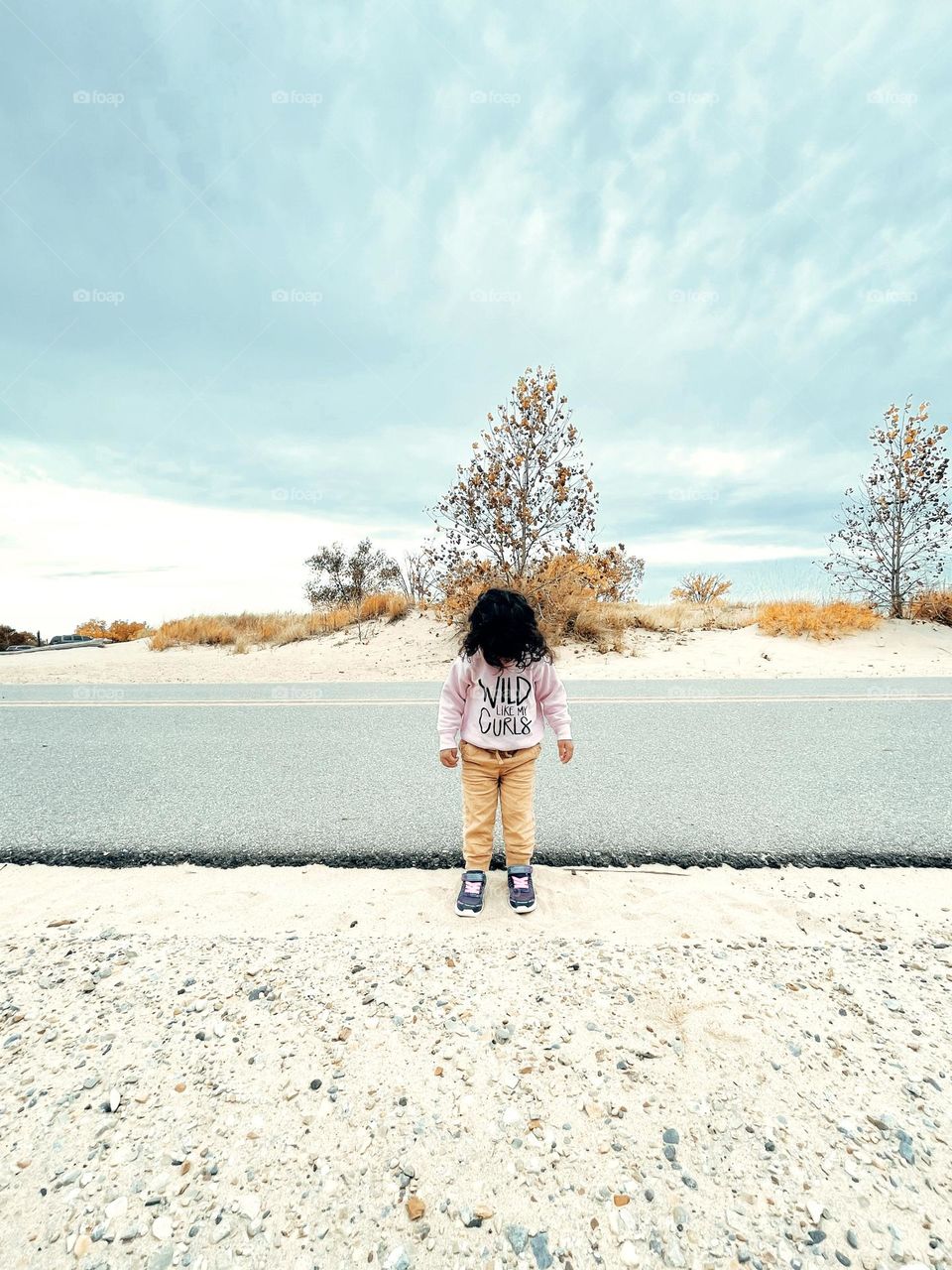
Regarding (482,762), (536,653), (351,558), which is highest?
(351,558)

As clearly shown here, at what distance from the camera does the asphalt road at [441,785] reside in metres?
3.38

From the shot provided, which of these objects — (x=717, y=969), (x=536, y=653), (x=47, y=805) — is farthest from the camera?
(x=47, y=805)

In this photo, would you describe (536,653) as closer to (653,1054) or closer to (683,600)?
(653,1054)

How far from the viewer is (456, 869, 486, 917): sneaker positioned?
273 centimetres

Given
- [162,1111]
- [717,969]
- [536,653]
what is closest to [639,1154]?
[717,969]

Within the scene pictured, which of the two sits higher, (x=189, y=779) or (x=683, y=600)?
(x=683, y=600)

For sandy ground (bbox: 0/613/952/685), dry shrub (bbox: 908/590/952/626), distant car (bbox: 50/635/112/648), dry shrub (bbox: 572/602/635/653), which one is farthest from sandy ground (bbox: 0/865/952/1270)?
distant car (bbox: 50/635/112/648)

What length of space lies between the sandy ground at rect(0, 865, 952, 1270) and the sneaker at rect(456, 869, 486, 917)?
6cm

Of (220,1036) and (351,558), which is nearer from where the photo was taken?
(220,1036)

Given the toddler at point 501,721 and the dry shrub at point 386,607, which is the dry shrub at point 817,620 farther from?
the toddler at point 501,721

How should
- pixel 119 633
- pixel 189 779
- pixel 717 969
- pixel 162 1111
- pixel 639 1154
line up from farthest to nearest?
pixel 119 633
pixel 189 779
pixel 717 969
pixel 162 1111
pixel 639 1154

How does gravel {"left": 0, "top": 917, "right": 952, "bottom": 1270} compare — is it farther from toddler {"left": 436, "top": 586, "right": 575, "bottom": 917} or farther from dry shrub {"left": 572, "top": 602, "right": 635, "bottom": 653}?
dry shrub {"left": 572, "top": 602, "right": 635, "bottom": 653}

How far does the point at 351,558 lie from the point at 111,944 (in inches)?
646

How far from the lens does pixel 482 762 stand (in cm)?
308
